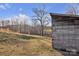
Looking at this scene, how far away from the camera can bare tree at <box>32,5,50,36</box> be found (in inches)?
94.7

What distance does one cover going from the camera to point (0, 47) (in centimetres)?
241

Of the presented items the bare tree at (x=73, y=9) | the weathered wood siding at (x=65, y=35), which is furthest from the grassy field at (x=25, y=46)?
the bare tree at (x=73, y=9)

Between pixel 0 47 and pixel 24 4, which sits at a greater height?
pixel 24 4

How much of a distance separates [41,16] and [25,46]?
0.43 metres

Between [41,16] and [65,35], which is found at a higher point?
[41,16]

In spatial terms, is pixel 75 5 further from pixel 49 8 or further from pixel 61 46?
pixel 61 46

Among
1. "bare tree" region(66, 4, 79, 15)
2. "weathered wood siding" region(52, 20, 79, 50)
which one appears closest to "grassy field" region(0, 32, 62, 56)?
"weathered wood siding" region(52, 20, 79, 50)

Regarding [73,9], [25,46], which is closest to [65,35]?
[73,9]

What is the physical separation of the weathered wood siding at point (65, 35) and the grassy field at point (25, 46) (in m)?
0.10

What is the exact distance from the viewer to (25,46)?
7.92 feet

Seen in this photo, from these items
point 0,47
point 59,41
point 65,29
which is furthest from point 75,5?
point 0,47

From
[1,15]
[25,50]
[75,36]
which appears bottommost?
[25,50]

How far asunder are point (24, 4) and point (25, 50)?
0.59m

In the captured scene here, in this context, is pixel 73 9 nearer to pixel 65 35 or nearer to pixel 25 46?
pixel 65 35
